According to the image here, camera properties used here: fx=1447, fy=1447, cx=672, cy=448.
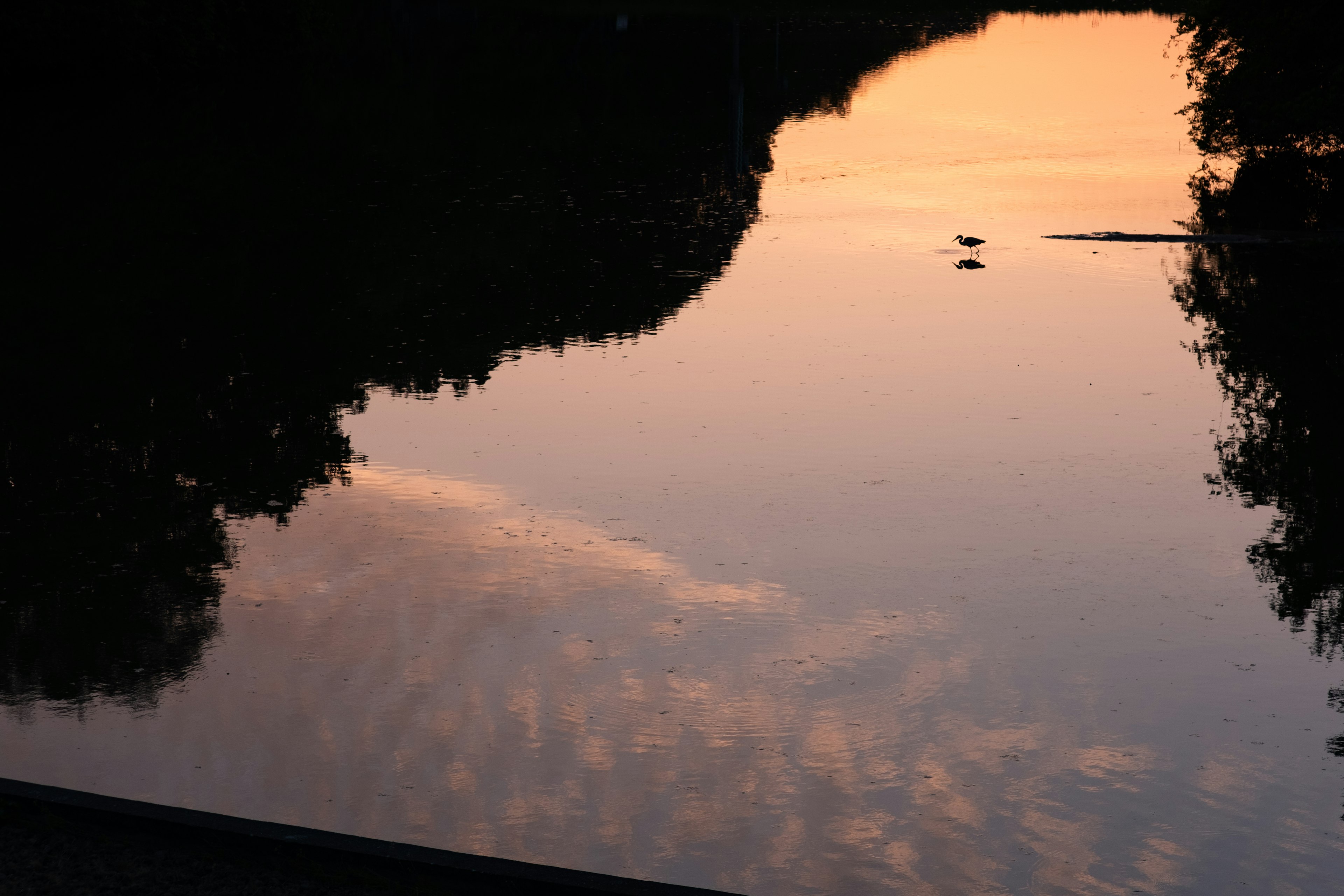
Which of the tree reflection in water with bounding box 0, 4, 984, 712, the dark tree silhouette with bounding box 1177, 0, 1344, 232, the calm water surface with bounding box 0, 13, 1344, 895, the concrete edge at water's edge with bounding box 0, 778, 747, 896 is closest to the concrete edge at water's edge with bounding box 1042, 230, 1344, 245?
the dark tree silhouette with bounding box 1177, 0, 1344, 232

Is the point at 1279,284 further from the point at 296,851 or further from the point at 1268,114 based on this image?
the point at 296,851

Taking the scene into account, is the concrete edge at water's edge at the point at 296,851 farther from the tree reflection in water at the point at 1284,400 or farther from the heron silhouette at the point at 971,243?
the heron silhouette at the point at 971,243

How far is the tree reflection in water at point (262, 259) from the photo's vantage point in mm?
13047

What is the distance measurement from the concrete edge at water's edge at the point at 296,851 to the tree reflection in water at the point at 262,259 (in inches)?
88.6

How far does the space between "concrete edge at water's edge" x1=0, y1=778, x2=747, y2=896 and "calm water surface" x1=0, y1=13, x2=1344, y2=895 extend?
90cm

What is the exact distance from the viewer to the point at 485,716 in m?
10.2

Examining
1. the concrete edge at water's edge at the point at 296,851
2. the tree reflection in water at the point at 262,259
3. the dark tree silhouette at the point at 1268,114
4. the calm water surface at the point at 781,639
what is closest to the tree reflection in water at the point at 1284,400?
the calm water surface at the point at 781,639

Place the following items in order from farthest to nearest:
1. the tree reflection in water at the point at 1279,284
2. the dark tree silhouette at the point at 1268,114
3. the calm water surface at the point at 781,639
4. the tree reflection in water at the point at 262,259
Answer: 1. the dark tree silhouette at the point at 1268,114
2. the tree reflection in water at the point at 1279,284
3. the tree reflection in water at the point at 262,259
4. the calm water surface at the point at 781,639

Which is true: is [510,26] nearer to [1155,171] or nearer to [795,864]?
[1155,171]

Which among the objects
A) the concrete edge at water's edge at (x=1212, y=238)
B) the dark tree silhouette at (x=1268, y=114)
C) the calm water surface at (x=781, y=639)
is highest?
the dark tree silhouette at (x=1268, y=114)

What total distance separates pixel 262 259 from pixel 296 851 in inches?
746

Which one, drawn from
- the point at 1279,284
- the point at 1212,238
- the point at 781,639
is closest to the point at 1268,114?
the point at 1212,238

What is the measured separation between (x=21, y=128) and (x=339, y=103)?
9617mm

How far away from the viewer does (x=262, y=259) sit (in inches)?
995
